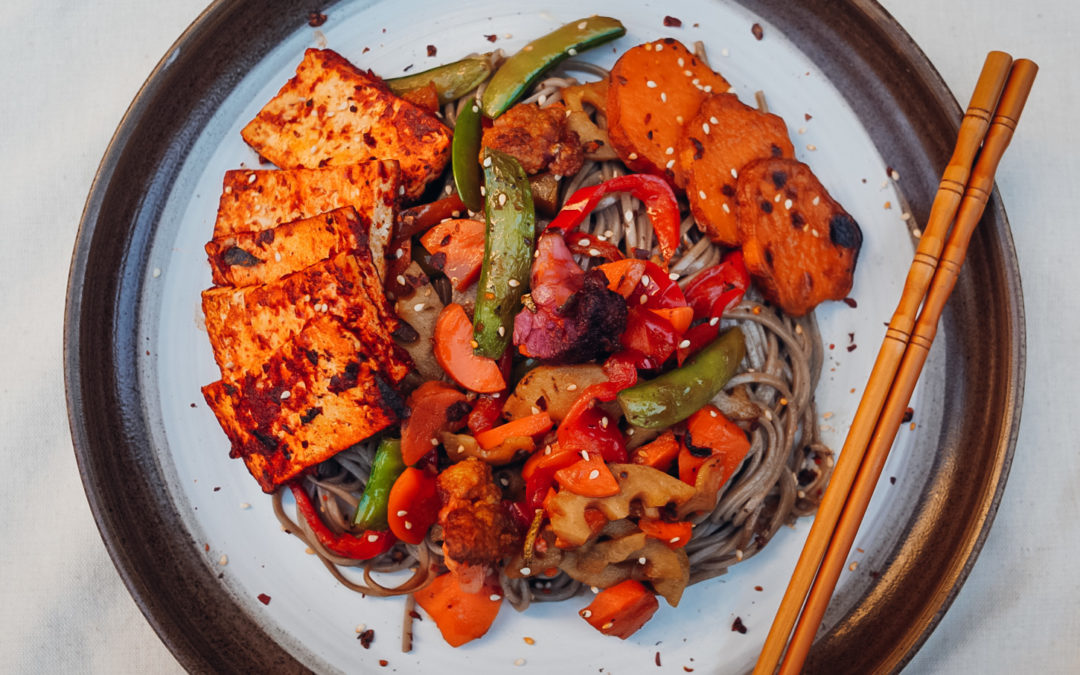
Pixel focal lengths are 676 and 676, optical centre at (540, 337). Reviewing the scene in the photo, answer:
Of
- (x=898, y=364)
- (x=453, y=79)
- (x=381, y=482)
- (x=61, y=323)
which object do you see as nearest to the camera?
(x=898, y=364)

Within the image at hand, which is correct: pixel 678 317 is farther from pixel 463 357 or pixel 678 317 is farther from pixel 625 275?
pixel 463 357

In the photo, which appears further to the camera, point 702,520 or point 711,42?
point 711,42

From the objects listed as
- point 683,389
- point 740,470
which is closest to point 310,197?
point 683,389

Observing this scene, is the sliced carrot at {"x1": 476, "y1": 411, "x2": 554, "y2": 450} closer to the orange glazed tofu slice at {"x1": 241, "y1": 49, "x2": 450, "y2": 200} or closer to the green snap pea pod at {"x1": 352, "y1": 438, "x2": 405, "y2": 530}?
the green snap pea pod at {"x1": 352, "y1": 438, "x2": 405, "y2": 530}

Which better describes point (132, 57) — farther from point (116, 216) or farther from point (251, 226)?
point (251, 226)

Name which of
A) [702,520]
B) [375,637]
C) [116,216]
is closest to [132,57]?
[116,216]

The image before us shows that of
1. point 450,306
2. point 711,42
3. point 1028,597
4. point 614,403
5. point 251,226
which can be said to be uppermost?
point 711,42
